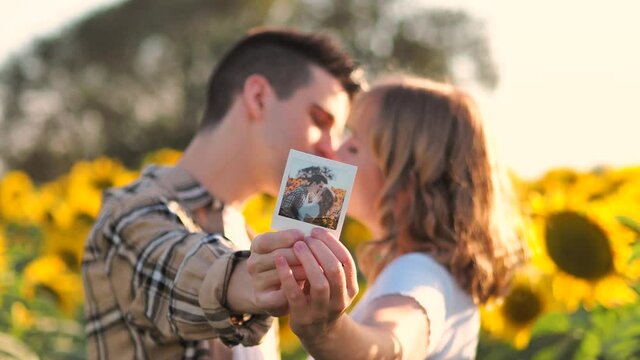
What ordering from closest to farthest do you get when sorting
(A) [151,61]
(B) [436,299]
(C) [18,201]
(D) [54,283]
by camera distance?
(B) [436,299], (D) [54,283], (C) [18,201], (A) [151,61]

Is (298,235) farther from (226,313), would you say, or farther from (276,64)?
(276,64)

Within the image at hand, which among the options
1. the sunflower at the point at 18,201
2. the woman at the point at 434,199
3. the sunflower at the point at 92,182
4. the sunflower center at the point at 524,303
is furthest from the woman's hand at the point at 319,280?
the sunflower at the point at 18,201

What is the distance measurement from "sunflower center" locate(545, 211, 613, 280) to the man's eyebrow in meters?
0.76

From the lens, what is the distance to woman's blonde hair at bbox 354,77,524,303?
2.23 meters

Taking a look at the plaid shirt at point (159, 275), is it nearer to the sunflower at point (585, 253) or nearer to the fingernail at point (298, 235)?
the fingernail at point (298, 235)

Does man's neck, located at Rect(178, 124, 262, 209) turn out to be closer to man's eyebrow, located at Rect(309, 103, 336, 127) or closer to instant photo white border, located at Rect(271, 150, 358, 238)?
man's eyebrow, located at Rect(309, 103, 336, 127)

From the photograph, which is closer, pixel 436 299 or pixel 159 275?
pixel 159 275

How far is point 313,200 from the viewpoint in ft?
4.50

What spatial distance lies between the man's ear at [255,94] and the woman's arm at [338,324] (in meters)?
0.69

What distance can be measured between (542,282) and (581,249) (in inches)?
5.8

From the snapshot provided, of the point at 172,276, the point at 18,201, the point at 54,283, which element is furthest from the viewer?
the point at 18,201

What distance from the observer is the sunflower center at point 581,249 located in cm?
287

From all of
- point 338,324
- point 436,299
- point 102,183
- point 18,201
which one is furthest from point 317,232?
point 18,201

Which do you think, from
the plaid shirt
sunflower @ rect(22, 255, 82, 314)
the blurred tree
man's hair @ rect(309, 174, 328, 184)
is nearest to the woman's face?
the plaid shirt
